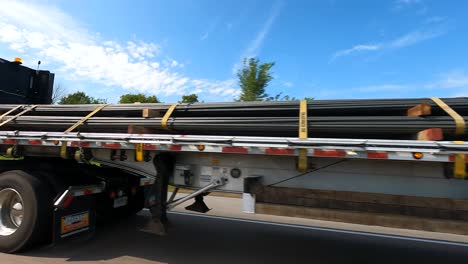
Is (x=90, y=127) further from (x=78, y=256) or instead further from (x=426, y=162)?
(x=426, y=162)

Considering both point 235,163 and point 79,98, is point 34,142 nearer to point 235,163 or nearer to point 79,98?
point 235,163

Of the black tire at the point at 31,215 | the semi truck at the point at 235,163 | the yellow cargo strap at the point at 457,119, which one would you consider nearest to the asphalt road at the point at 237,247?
the black tire at the point at 31,215

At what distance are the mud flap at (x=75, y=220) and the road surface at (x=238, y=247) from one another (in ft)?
0.82

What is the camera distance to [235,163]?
12.1ft

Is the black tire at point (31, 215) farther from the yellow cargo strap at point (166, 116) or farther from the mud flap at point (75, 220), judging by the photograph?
the yellow cargo strap at point (166, 116)

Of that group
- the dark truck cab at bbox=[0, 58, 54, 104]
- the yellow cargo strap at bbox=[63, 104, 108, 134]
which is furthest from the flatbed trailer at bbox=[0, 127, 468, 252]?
the dark truck cab at bbox=[0, 58, 54, 104]

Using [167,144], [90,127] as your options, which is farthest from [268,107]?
[90,127]

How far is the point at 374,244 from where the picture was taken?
5.13 metres

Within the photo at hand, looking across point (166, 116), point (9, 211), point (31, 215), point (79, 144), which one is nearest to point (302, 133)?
point (166, 116)

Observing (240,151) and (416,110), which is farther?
(240,151)

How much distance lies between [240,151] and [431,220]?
1.79 m

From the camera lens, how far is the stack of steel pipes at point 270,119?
10.1 ft

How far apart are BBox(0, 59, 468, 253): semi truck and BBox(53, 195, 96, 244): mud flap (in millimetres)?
13

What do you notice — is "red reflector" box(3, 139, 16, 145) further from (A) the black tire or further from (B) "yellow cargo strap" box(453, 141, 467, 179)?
(B) "yellow cargo strap" box(453, 141, 467, 179)
